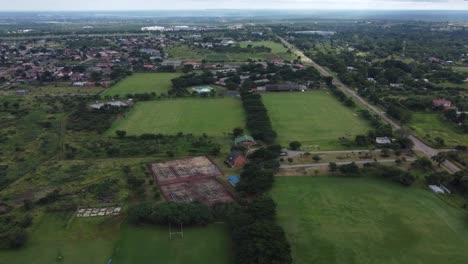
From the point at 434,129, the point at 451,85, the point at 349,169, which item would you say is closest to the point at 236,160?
the point at 349,169

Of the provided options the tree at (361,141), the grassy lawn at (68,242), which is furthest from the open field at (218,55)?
the grassy lawn at (68,242)

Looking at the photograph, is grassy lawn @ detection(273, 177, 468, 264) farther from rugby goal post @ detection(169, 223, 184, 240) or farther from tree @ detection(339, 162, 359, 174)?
rugby goal post @ detection(169, 223, 184, 240)

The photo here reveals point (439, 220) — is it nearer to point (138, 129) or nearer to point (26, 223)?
point (26, 223)

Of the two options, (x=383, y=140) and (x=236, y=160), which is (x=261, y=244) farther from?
(x=383, y=140)

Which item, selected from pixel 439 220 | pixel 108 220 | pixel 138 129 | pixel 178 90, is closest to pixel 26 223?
pixel 108 220

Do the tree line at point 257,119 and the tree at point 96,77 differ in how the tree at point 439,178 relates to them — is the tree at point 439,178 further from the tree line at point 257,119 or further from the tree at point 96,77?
the tree at point 96,77

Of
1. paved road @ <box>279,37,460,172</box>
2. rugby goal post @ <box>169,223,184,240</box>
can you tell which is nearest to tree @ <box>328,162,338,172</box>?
paved road @ <box>279,37,460,172</box>
